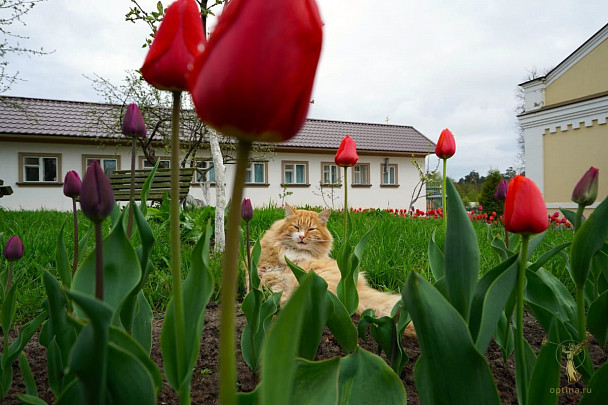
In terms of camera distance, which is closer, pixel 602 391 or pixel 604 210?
pixel 602 391

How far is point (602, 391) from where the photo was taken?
70 cm

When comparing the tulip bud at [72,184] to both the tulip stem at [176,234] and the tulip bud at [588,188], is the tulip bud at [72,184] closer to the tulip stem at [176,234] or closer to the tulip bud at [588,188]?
the tulip stem at [176,234]

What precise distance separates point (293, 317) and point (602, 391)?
656mm

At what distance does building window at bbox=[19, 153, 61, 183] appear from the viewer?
13495 mm

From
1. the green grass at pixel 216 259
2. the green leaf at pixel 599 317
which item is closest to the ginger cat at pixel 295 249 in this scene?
the green grass at pixel 216 259

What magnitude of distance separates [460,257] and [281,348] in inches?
19.2

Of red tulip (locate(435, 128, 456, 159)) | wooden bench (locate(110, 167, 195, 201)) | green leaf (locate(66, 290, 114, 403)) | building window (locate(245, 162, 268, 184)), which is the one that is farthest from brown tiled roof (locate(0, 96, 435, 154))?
green leaf (locate(66, 290, 114, 403))

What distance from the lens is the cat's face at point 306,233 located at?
3299 mm

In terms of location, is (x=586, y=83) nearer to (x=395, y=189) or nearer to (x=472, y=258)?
(x=395, y=189)

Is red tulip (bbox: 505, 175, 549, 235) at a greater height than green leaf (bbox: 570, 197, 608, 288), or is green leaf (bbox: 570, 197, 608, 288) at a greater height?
red tulip (bbox: 505, 175, 549, 235)

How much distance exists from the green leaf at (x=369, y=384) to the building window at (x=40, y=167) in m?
15.3

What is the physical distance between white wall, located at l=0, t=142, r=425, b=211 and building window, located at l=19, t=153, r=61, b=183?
16 centimetres

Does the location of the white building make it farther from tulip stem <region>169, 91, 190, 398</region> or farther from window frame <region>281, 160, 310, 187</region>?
tulip stem <region>169, 91, 190, 398</region>

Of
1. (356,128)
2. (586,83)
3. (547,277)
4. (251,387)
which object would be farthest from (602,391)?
(356,128)
